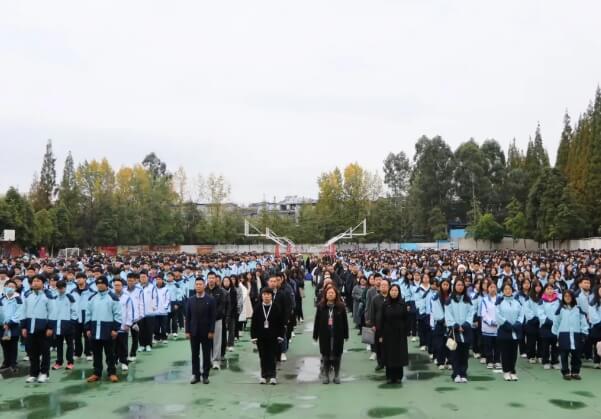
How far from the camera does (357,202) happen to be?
2950 inches

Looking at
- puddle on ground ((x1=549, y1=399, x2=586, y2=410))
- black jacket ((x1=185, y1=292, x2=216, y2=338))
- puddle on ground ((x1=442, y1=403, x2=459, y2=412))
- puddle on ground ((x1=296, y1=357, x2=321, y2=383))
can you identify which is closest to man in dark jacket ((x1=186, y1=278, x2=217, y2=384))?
black jacket ((x1=185, y1=292, x2=216, y2=338))

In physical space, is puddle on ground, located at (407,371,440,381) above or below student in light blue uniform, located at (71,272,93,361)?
below

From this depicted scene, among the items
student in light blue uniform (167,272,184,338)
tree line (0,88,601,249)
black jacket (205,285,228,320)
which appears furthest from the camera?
tree line (0,88,601,249)

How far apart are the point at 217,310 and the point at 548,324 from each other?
5501mm

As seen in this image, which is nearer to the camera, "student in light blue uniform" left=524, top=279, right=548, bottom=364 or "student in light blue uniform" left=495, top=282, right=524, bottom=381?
Result: "student in light blue uniform" left=495, top=282, right=524, bottom=381

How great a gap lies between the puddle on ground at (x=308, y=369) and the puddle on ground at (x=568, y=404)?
3.42m

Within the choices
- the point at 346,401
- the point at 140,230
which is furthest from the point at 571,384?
the point at 140,230

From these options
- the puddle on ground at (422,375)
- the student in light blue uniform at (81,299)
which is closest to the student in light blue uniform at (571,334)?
the puddle on ground at (422,375)

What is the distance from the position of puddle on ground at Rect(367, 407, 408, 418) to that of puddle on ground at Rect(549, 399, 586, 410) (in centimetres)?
202

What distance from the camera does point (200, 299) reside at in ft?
29.0

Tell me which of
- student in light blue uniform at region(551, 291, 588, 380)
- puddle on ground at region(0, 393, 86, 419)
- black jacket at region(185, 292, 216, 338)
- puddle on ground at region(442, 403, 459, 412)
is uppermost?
black jacket at region(185, 292, 216, 338)

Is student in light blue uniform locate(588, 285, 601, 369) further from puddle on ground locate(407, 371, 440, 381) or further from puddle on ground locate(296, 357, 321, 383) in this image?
puddle on ground locate(296, 357, 321, 383)

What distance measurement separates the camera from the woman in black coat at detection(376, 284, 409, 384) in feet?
28.5

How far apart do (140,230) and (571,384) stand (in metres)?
61.4
